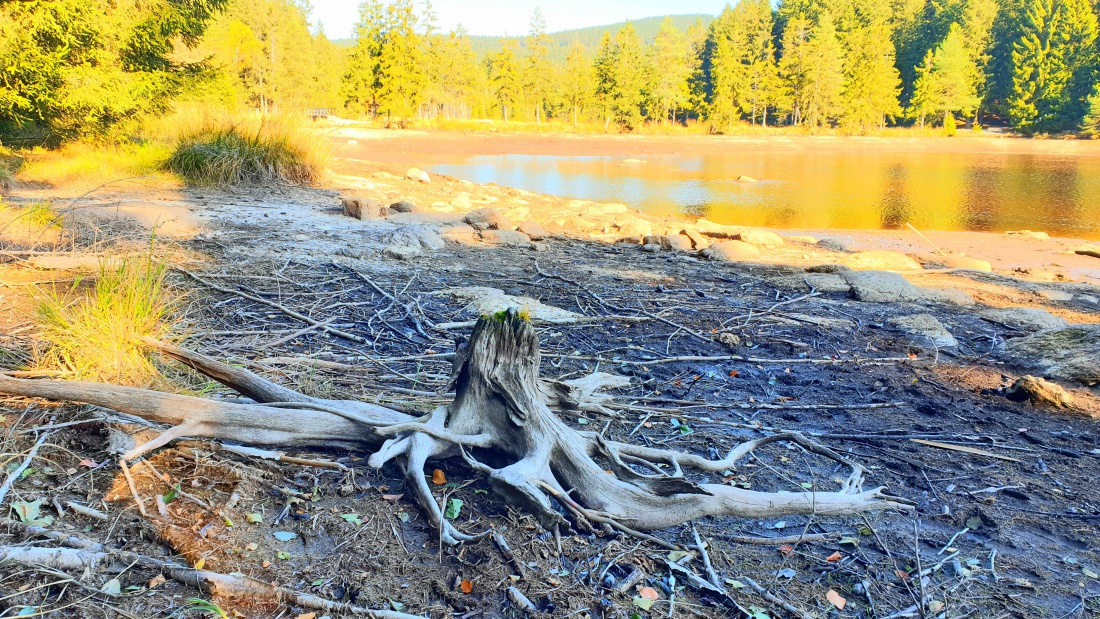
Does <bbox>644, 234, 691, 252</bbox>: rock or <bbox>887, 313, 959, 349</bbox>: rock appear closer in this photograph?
<bbox>887, 313, 959, 349</bbox>: rock

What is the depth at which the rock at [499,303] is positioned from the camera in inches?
215

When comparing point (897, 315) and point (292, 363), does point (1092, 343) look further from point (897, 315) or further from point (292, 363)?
point (292, 363)

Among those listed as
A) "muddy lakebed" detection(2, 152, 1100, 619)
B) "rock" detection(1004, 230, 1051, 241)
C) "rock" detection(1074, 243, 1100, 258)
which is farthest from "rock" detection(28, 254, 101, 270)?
"rock" detection(1004, 230, 1051, 241)

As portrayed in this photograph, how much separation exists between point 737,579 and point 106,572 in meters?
1.88

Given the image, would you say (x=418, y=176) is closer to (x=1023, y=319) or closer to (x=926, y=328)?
(x=926, y=328)

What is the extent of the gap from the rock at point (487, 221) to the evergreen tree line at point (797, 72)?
4321 centimetres

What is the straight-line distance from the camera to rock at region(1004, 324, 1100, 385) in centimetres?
448

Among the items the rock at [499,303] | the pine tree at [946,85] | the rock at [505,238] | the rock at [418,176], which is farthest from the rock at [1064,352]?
the pine tree at [946,85]

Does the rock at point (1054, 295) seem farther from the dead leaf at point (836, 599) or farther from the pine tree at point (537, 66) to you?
the pine tree at point (537, 66)

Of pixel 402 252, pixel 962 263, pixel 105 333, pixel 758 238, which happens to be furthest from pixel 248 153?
pixel 962 263

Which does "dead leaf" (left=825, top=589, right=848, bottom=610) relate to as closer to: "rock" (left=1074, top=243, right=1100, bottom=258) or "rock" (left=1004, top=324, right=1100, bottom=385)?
"rock" (left=1004, top=324, right=1100, bottom=385)

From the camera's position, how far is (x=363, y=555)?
91.7 inches

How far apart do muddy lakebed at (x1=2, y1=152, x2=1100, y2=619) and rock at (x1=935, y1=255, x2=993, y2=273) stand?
8.50 feet

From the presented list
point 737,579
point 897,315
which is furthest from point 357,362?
point 897,315
